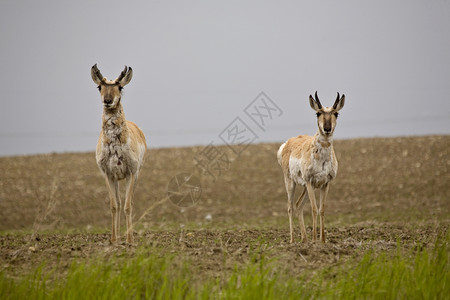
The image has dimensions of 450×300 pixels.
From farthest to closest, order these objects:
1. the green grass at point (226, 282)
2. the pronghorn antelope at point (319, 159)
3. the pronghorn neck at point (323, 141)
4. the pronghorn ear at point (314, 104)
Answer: the pronghorn neck at point (323, 141) < the pronghorn ear at point (314, 104) < the pronghorn antelope at point (319, 159) < the green grass at point (226, 282)

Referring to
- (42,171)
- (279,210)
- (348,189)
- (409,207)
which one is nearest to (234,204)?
Answer: (279,210)

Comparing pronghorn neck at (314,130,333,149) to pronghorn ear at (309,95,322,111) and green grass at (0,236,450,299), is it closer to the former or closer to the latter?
pronghorn ear at (309,95,322,111)

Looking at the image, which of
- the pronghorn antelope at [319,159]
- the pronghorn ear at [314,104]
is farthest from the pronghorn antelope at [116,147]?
the pronghorn ear at [314,104]

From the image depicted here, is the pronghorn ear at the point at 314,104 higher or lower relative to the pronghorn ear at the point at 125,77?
lower

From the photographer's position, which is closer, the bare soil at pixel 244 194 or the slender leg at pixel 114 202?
the slender leg at pixel 114 202

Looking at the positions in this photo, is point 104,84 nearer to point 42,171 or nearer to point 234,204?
point 234,204

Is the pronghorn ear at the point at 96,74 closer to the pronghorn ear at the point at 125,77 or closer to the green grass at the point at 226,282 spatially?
the pronghorn ear at the point at 125,77

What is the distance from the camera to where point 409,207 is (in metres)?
22.2

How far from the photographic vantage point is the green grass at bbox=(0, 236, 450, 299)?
6457 mm

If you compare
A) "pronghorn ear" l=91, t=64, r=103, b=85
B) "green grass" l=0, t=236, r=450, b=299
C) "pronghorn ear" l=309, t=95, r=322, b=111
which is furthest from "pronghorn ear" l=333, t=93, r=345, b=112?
"pronghorn ear" l=91, t=64, r=103, b=85

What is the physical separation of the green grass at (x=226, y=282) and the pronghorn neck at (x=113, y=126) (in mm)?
3745

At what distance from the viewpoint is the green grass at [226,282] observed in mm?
6457

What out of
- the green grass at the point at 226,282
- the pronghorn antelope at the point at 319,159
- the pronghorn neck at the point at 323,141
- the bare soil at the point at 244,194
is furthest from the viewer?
the bare soil at the point at 244,194

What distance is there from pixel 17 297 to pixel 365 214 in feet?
55.3
